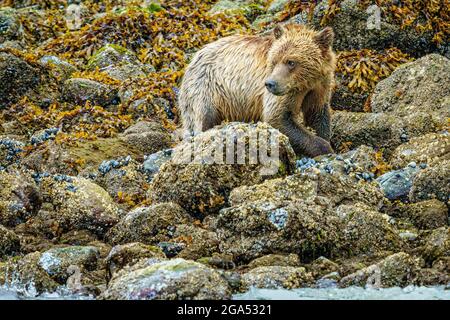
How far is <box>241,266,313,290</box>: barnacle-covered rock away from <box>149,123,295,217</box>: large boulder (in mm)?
1641

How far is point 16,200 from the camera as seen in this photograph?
369 inches

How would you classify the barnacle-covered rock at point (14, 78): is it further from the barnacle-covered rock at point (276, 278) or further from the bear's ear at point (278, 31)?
the barnacle-covered rock at point (276, 278)

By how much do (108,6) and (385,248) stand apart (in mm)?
10738

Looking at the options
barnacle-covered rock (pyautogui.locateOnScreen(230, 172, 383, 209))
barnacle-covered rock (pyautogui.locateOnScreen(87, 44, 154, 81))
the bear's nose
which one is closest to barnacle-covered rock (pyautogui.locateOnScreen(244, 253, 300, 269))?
barnacle-covered rock (pyautogui.locateOnScreen(230, 172, 383, 209))

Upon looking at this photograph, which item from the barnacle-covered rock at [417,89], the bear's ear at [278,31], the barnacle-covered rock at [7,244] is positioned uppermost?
the bear's ear at [278,31]

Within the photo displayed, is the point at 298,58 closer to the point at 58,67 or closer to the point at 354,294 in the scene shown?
the point at 354,294

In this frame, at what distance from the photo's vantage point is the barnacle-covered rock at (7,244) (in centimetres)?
865

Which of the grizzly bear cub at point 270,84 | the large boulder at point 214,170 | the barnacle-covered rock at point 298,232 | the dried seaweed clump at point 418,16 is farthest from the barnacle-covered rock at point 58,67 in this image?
the barnacle-covered rock at point 298,232

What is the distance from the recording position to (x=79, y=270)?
26.3 feet

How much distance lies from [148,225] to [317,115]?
3047 millimetres

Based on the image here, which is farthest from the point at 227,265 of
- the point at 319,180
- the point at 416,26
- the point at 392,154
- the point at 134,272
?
the point at 416,26

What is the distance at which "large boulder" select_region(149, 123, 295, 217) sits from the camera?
9219mm

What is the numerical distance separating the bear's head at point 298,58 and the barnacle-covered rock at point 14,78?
155 inches

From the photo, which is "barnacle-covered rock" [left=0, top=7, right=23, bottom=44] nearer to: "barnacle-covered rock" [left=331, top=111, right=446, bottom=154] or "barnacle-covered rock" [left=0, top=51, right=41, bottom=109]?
"barnacle-covered rock" [left=0, top=51, right=41, bottom=109]
